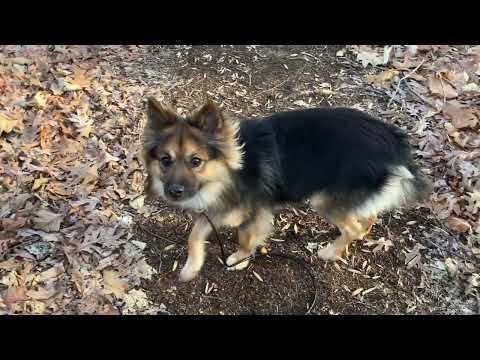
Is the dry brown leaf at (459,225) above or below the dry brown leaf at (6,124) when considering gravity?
below

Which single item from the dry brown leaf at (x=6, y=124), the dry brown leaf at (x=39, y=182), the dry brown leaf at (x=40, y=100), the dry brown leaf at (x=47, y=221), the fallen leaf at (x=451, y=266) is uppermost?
the dry brown leaf at (x=40, y=100)

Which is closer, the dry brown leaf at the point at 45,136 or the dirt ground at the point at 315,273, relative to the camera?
the dirt ground at the point at 315,273

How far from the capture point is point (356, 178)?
389 cm

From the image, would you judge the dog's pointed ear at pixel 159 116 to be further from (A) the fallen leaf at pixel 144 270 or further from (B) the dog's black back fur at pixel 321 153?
(A) the fallen leaf at pixel 144 270

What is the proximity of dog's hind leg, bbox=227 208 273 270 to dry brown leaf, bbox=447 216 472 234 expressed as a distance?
2.09 metres

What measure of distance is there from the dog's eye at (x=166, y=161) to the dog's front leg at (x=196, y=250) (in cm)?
78

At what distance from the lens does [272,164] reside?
157 inches

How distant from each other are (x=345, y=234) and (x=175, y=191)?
1.90 meters

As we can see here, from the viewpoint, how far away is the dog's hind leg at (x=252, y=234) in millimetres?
4242

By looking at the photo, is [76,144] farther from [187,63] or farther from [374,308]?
[374,308]

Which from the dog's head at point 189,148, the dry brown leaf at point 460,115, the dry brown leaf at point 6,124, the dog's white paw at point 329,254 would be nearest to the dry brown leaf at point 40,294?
the dog's head at point 189,148

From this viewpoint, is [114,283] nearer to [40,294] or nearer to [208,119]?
[40,294]

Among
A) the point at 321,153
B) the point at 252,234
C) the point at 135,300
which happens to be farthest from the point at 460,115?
the point at 135,300

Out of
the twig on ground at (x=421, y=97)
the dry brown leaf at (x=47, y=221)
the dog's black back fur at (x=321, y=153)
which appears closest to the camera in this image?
the dog's black back fur at (x=321, y=153)
